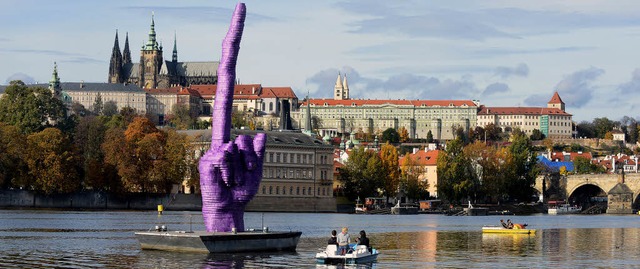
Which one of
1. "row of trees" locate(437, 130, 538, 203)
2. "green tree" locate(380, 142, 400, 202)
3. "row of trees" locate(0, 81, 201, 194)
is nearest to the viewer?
"row of trees" locate(0, 81, 201, 194)

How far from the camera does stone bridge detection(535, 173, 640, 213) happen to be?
149 metres

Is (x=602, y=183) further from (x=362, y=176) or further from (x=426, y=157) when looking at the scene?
(x=362, y=176)

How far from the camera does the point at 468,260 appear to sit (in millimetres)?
50062

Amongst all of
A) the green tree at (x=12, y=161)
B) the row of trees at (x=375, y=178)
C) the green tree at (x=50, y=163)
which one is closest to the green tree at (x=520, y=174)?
the row of trees at (x=375, y=178)

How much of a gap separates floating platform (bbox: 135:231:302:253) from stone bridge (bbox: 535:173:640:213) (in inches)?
4020

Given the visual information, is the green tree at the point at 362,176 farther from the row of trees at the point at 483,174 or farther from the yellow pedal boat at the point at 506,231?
the yellow pedal boat at the point at 506,231

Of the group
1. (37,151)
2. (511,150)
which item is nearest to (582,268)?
(37,151)

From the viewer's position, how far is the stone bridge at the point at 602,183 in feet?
488

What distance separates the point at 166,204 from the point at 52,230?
4683 centimetres

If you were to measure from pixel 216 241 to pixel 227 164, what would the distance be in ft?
12.4

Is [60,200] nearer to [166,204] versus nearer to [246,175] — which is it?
[166,204]

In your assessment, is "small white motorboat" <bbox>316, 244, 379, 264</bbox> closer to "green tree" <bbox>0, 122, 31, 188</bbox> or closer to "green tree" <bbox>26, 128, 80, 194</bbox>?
"green tree" <bbox>26, 128, 80, 194</bbox>

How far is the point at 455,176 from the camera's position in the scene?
137m

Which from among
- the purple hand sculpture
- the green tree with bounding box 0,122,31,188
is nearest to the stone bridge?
the green tree with bounding box 0,122,31,188
